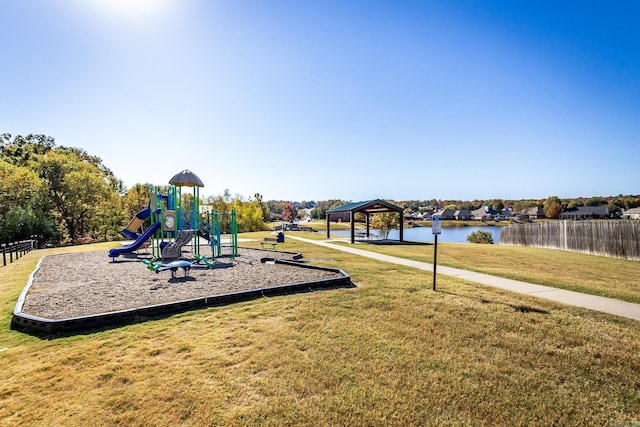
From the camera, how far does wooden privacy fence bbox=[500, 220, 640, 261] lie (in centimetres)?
1437

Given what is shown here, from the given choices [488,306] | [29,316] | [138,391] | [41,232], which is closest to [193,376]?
[138,391]

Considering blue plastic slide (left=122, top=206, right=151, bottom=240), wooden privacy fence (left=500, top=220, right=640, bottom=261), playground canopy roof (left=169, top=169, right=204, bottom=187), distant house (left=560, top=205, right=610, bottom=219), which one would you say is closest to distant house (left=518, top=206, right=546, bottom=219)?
distant house (left=560, top=205, right=610, bottom=219)

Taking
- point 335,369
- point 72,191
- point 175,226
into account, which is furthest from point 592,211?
point 72,191

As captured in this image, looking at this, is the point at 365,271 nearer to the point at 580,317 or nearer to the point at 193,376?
the point at 580,317

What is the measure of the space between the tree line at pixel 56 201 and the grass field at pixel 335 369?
51.9ft

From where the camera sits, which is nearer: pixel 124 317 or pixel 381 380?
pixel 381 380

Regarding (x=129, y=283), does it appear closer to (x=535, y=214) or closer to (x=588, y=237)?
(x=588, y=237)

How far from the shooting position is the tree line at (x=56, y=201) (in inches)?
897

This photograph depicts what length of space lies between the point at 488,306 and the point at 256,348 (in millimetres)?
4693

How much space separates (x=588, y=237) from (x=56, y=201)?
143 feet

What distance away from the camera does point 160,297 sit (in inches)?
273

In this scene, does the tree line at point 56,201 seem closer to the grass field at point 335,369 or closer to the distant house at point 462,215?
the grass field at point 335,369

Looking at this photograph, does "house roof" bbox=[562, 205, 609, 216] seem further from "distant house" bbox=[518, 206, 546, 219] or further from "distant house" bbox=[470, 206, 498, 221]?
"distant house" bbox=[470, 206, 498, 221]

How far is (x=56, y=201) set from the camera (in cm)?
2970
